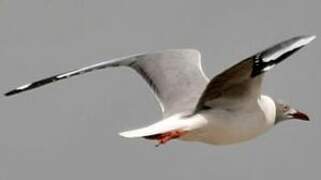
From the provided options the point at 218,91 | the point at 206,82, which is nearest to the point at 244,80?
the point at 218,91

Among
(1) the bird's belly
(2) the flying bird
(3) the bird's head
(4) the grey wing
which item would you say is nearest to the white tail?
(2) the flying bird

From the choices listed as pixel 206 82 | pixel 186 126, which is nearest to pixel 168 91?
pixel 206 82

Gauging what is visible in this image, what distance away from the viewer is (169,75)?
655 inches

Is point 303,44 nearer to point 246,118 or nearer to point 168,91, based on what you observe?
point 246,118

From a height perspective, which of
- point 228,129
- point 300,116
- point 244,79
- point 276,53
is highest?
point 276,53

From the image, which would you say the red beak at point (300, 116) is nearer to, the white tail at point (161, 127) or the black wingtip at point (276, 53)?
the white tail at point (161, 127)

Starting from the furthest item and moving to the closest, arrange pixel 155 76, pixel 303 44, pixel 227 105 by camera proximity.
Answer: pixel 155 76 → pixel 227 105 → pixel 303 44

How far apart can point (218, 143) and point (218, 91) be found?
385mm

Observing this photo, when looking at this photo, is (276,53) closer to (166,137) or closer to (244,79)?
(244,79)

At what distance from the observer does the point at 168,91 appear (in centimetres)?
1628

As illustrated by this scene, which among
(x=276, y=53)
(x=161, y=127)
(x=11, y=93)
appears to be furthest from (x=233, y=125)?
(x=11, y=93)

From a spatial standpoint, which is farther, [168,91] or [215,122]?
[168,91]

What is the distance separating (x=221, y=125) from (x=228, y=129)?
60 millimetres

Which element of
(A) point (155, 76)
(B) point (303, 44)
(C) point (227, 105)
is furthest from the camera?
(A) point (155, 76)
